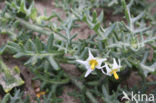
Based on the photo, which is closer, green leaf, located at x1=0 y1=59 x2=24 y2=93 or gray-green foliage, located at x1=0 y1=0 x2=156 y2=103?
gray-green foliage, located at x1=0 y1=0 x2=156 y2=103

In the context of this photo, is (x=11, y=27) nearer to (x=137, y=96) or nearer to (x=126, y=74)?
(x=126, y=74)

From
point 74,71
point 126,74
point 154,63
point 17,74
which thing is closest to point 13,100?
point 17,74

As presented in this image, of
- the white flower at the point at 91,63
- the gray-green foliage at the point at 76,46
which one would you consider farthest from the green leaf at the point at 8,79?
the white flower at the point at 91,63

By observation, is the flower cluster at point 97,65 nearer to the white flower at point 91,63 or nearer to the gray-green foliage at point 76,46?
the white flower at point 91,63

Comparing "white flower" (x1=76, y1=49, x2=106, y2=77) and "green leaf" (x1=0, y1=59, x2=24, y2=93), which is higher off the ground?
"white flower" (x1=76, y1=49, x2=106, y2=77)

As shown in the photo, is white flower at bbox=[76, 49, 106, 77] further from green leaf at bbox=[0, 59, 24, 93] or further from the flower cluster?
green leaf at bbox=[0, 59, 24, 93]

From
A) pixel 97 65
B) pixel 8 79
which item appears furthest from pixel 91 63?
pixel 8 79

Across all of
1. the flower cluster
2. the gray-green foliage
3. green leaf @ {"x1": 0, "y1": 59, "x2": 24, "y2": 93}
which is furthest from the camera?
green leaf @ {"x1": 0, "y1": 59, "x2": 24, "y2": 93}

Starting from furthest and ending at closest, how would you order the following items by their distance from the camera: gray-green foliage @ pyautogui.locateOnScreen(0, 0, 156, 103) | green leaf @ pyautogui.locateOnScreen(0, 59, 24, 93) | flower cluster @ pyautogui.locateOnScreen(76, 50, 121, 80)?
green leaf @ pyautogui.locateOnScreen(0, 59, 24, 93) < gray-green foliage @ pyautogui.locateOnScreen(0, 0, 156, 103) < flower cluster @ pyautogui.locateOnScreen(76, 50, 121, 80)

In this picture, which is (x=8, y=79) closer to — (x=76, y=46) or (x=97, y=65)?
(x=76, y=46)

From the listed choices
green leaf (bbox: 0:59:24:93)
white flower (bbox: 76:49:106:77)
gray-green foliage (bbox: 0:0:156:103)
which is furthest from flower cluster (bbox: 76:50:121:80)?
green leaf (bbox: 0:59:24:93)

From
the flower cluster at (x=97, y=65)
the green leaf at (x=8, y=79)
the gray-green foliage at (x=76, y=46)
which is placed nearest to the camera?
the flower cluster at (x=97, y=65)
